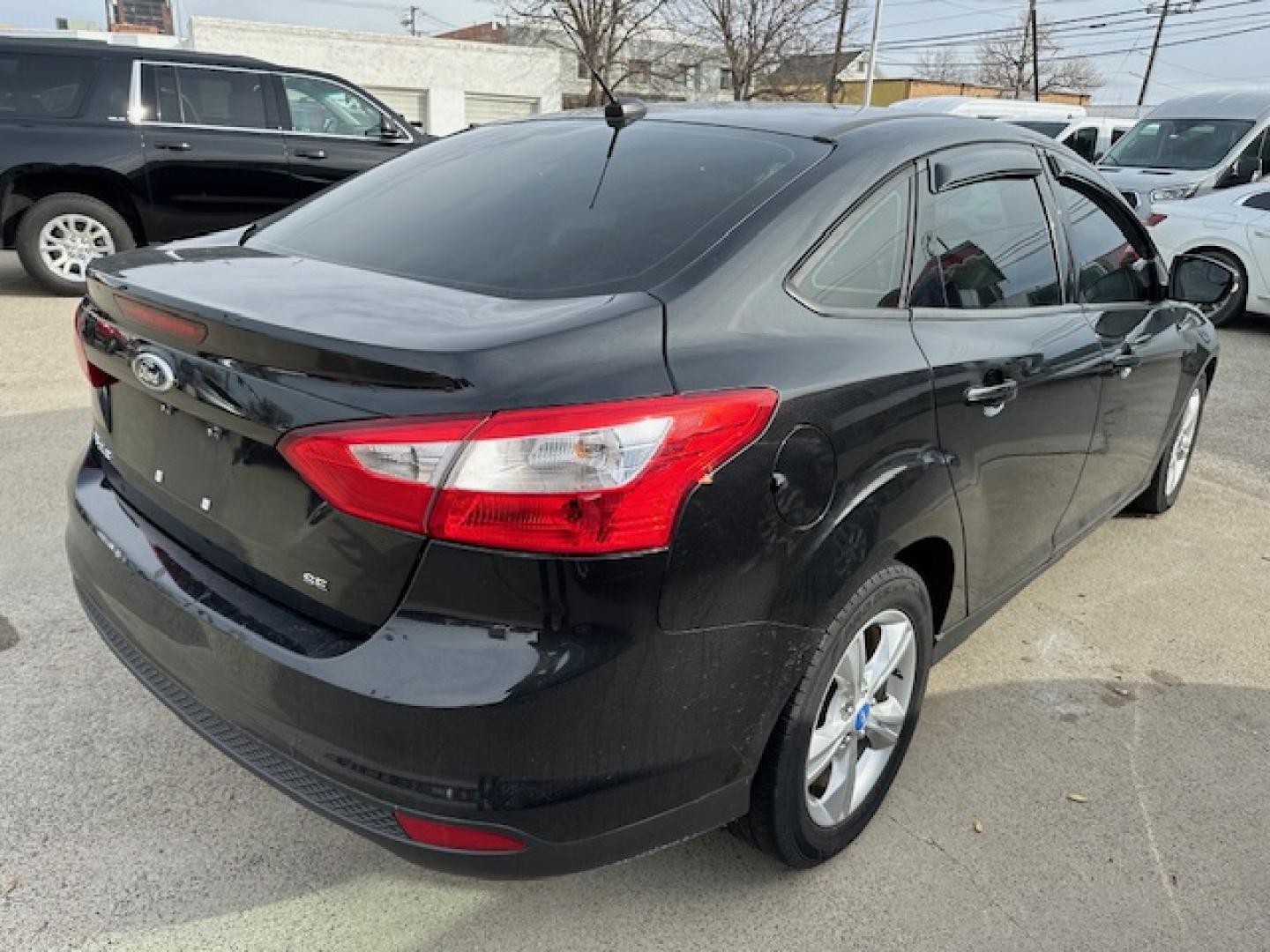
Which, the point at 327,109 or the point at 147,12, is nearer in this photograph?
the point at 327,109

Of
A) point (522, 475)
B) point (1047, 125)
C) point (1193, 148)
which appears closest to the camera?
point (522, 475)

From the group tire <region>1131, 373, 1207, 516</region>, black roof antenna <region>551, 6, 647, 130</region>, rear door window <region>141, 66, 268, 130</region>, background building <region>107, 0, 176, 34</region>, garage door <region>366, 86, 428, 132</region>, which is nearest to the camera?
black roof antenna <region>551, 6, 647, 130</region>

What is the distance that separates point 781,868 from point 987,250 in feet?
5.53

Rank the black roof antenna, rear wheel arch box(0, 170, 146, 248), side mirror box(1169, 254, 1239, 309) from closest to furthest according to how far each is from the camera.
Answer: the black roof antenna < side mirror box(1169, 254, 1239, 309) < rear wheel arch box(0, 170, 146, 248)

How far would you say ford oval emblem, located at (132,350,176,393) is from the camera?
188cm

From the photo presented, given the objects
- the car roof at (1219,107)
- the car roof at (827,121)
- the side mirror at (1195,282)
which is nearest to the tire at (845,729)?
the car roof at (827,121)

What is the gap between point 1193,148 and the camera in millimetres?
12180

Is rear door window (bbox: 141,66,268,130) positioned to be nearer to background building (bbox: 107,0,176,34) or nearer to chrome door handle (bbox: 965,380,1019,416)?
chrome door handle (bbox: 965,380,1019,416)

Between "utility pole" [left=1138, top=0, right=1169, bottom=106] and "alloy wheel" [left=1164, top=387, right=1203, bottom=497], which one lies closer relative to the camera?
"alloy wheel" [left=1164, top=387, right=1203, bottom=497]

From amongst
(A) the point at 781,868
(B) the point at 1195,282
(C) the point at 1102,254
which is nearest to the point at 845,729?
(A) the point at 781,868

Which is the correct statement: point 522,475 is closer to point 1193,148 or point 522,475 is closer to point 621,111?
point 621,111

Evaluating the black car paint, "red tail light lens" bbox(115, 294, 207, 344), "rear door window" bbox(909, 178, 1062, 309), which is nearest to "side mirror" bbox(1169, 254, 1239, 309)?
"rear door window" bbox(909, 178, 1062, 309)

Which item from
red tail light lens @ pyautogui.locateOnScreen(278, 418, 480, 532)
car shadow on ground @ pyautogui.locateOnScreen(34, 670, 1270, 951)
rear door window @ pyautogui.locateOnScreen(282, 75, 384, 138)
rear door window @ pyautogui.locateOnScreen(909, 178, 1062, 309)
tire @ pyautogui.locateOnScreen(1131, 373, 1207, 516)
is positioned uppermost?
rear door window @ pyautogui.locateOnScreen(282, 75, 384, 138)

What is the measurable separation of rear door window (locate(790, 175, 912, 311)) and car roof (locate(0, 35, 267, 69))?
25.0 ft
